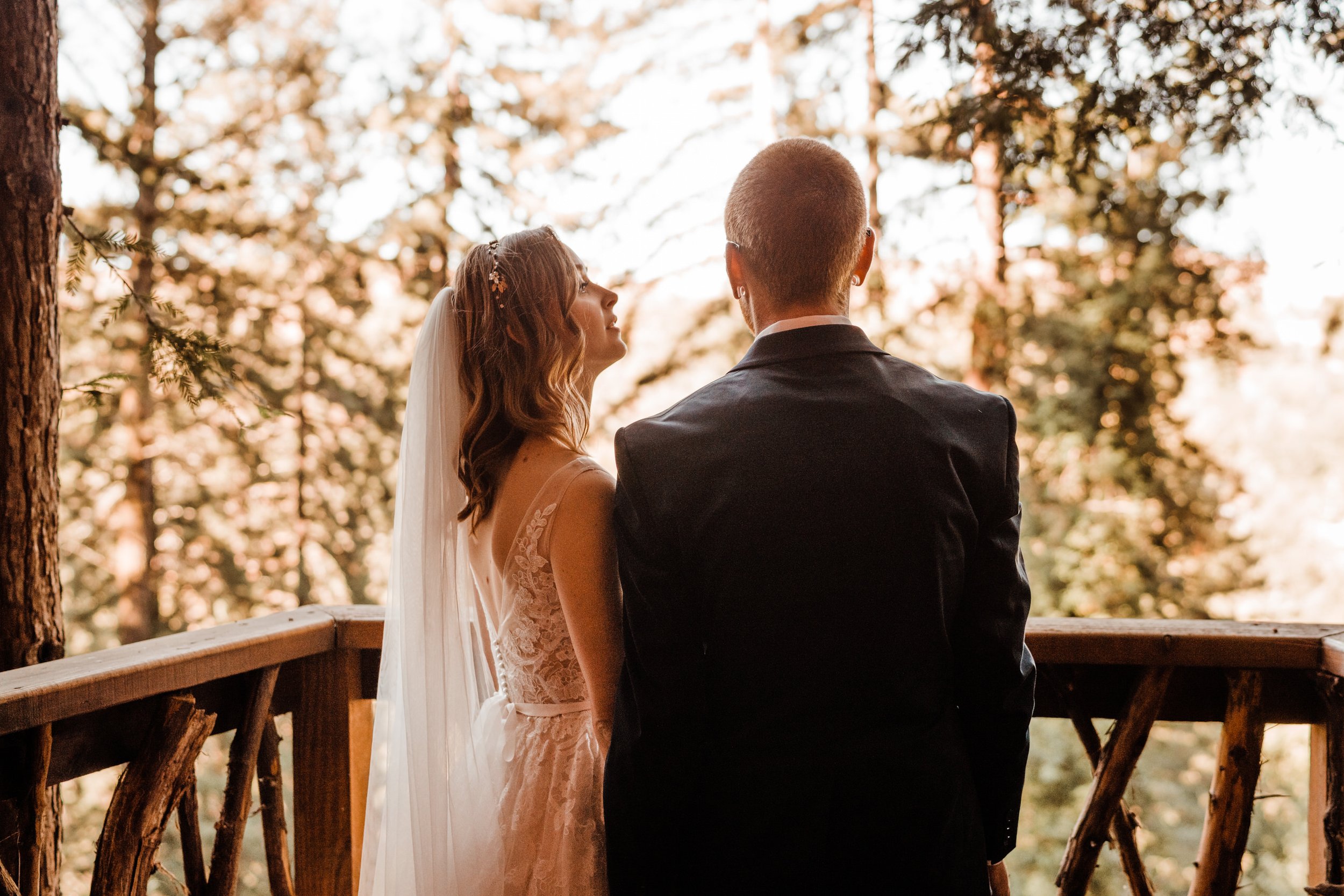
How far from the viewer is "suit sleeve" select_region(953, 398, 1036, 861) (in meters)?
1.33

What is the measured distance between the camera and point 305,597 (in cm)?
967

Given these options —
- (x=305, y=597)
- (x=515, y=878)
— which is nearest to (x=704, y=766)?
(x=515, y=878)

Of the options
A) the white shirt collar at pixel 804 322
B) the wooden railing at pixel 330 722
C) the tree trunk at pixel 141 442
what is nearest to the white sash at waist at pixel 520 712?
the wooden railing at pixel 330 722

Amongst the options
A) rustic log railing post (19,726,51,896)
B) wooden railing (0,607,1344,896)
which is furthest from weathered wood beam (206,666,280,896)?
rustic log railing post (19,726,51,896)

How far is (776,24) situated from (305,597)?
310 inches

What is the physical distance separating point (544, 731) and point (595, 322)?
0.78 meters

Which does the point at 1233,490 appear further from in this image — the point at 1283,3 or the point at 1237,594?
the point at 1283,3

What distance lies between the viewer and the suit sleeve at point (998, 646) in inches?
52.3

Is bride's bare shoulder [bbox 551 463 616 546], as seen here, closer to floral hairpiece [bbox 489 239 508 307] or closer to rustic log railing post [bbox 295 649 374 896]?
floral hairpiece [bbox 489 239 508 307]

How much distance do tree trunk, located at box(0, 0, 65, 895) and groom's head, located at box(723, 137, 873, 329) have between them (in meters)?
1.70

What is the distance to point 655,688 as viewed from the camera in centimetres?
128

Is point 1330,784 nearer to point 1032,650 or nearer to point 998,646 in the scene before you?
point 1032,650

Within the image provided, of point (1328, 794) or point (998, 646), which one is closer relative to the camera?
point (998, 646)

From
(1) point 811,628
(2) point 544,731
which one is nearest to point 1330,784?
(1) point 811,628
